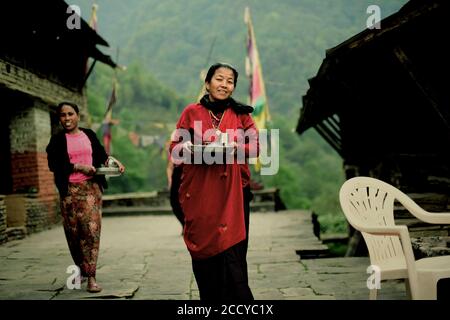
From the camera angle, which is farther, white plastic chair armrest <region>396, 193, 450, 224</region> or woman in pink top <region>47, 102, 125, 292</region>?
woman in pink top <region>47, 102, 125, 292</region>

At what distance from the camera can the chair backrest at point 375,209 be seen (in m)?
3.10

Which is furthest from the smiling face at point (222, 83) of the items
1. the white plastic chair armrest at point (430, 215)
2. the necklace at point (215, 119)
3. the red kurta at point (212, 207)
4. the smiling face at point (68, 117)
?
the smiling face at point (68, 117)

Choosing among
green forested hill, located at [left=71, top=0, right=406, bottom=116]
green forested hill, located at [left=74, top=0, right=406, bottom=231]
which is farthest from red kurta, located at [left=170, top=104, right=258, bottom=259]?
green forested hill, located at [left=71, top=0, right=406, bottom=116]

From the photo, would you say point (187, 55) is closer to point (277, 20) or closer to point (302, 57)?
point (277, 20)

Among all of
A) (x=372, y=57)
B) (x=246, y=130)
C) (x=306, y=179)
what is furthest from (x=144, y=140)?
(x=306, y=179)

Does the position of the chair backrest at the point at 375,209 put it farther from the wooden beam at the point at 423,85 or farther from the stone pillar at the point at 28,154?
the stone pillar at the point at 28,154

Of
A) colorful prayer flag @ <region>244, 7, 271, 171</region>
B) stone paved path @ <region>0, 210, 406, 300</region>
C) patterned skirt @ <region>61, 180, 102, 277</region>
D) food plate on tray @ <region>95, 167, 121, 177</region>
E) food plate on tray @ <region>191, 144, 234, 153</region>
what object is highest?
colorful prayer flag @ <region>244, 7, 271, 171</region>

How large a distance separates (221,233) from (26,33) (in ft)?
28.0

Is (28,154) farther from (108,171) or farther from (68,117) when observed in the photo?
(108,171)

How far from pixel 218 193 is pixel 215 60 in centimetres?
8096

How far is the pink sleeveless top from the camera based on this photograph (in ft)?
15.0

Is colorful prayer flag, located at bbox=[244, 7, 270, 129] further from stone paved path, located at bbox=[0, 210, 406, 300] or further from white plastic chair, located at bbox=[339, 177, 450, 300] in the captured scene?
white plastic chair, located at bbox=[339, 177, 450, 300]

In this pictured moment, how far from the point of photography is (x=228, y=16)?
281 feet

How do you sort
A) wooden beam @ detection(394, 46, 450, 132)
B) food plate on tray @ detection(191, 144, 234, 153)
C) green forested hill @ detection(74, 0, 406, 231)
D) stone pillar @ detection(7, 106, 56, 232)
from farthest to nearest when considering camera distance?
1. green forested hill @ detection(74, 0, 406, 231)
2. stone pillar @ detection(7, 106, 56, 232)
3. wooden beam @ detection(394, 46, 450, 132)
4. food plate on tray @ detection(191, 144, 234, 153)
